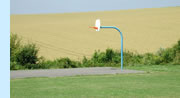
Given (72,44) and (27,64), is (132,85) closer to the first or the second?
(27,64)

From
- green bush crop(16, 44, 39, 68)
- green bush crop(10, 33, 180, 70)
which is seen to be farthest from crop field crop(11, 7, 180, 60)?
green bush crop(16, 44, 39, 68)

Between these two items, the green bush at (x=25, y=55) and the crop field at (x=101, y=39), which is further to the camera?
the crop field at (x=101, y=39)

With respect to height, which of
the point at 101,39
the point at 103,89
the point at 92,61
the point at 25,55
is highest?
the point at 101,39

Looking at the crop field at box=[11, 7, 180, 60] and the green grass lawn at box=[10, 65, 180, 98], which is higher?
the crop field at box=[11, 7, 180, 60]

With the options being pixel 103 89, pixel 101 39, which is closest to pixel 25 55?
pixel 103 89

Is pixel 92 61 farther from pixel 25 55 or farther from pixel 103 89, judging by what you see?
pixel 103 89

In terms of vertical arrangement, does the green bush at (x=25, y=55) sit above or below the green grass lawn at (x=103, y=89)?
above

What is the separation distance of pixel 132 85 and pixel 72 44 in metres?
25.1

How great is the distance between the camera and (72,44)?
120 feet

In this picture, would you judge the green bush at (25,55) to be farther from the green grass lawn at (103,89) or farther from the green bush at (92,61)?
the green grass lawn at (103,89)

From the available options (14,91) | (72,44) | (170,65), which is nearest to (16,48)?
(170,65)

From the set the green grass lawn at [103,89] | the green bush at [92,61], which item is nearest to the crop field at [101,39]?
the green bush at [92,61]

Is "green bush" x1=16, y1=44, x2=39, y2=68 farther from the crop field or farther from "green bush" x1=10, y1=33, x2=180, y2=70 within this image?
the crop field

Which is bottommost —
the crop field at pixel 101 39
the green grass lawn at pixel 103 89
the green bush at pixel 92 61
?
the green grass lawn at pixel 103 89
